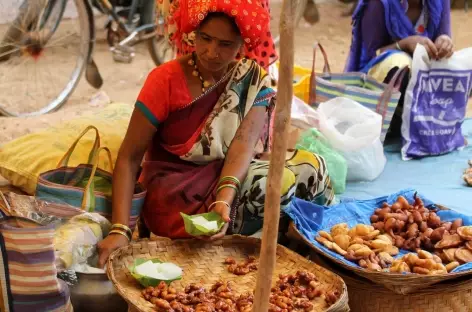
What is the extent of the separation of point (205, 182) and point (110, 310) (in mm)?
548

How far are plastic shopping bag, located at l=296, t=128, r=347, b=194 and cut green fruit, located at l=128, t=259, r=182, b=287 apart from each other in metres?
1.19

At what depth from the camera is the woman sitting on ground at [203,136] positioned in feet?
7.53

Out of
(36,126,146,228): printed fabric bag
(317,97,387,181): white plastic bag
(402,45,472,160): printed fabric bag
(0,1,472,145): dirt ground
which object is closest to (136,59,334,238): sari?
(36,126,146,228): printed fabric bag

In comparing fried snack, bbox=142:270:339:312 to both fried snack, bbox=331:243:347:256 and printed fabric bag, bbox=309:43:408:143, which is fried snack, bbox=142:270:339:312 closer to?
fried snack, bbox=331:243:347:256

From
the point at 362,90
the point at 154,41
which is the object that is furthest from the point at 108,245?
the point at 154,41

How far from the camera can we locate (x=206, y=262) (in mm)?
2238

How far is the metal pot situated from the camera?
211 cm

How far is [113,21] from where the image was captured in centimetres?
518

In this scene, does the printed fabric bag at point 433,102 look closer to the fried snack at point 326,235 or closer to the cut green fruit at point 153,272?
the fried snack at point 326,235

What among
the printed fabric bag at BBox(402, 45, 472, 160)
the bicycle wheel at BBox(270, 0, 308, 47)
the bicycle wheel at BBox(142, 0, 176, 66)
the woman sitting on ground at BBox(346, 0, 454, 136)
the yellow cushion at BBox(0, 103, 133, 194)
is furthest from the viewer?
the bicycle wheel at BBox(270, 0, 308, 47)

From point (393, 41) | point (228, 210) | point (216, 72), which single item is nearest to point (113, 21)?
point (393, 41)

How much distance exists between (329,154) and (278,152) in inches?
70.2

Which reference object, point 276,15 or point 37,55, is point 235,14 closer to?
point 37,55

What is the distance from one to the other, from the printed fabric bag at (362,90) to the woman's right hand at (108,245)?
1663 mm
